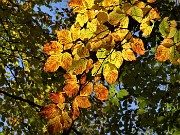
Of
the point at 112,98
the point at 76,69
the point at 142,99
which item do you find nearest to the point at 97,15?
the point at 76,69

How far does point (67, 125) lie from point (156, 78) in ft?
9.93

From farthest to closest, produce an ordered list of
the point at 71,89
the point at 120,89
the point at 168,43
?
the point at 120,89 < the point at 71,89 < the point at 168,43

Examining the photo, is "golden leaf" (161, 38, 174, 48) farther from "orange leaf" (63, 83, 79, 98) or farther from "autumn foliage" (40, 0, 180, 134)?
"orange leaf" (63, 83, 79, 98)

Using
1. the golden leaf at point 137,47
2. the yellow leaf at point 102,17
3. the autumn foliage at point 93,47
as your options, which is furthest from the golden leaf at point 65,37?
the golden leaf at point 137,47

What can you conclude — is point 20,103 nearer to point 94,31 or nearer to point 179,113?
point 179,113

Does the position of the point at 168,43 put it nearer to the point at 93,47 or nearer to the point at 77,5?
the point at 93,47

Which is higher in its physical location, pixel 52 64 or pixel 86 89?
pixel 52 64

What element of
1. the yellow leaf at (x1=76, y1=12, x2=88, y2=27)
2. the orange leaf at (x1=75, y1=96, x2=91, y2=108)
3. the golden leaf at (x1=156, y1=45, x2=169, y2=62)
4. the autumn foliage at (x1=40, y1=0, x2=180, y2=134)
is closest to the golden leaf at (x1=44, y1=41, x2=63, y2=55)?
the autumn foliage at (x1=40, y1=0, x2=180, y2=134)

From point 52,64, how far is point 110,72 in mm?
410

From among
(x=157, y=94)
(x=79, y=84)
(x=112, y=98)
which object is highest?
(x=157, y=94)

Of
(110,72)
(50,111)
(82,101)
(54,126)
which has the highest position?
(110,72)

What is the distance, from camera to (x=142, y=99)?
175 inches

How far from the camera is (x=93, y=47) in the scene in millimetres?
1933

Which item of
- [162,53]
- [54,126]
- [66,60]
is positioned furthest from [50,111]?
[162,53]
